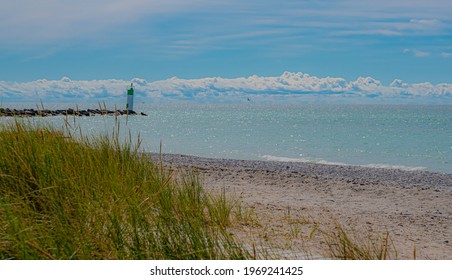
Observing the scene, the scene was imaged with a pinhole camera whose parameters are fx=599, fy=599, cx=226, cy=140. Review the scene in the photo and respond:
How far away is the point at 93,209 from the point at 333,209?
15.6ft

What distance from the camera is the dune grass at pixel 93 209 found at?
12.4 feet

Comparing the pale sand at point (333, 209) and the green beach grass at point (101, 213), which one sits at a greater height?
the green beach grass at point (101, 213)

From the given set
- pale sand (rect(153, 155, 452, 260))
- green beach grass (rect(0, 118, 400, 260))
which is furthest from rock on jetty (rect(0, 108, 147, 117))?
pale sand (rect(153, 155, 452, 260))

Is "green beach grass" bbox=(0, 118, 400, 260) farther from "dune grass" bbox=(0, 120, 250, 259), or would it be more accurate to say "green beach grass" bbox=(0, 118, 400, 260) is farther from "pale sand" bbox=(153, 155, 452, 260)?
"pale sand" bbox=(153, 155, 452, 260)

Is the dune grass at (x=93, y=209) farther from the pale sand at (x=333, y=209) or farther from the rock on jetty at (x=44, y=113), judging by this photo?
the pale sand at (x=333, y=209)

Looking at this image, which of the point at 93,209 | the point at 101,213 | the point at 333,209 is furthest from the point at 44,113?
the point at 333,209

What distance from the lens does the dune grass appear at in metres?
3.79

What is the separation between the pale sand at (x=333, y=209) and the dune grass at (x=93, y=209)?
0.68 m

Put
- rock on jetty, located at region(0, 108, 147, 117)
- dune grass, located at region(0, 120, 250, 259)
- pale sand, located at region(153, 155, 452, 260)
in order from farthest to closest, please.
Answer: rock on jetty, located at region(0, 108, 147, 117) < pale sand, located at region(153, 155, 452, 260) < dune grass, located at region(0, 120, 250, 259)

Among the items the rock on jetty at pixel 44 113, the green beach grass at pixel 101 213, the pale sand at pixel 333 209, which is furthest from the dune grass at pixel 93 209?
the pale sand at pixel 333 209

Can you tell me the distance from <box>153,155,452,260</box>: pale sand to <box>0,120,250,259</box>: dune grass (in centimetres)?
68

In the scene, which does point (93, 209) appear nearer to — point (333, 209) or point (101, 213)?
point (101, 213)
